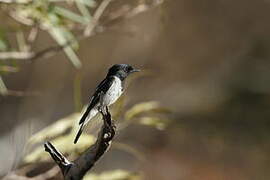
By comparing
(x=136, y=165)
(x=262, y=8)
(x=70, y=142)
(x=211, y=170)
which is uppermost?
(x=262, y=8)

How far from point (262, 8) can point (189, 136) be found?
0.91 meters

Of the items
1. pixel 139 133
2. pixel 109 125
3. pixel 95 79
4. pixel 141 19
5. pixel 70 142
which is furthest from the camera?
pixel 139 133

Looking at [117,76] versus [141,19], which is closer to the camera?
[117,76]

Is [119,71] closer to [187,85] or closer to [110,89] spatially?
[110,89]

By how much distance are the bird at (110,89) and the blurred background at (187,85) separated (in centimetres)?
283

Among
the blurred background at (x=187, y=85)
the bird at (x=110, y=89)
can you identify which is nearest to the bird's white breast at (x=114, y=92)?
the bird at (x=110, y=89)

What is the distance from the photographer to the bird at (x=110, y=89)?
79cm

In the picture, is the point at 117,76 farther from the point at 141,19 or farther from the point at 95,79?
the point at 95,79

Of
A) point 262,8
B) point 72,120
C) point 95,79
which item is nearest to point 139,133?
point 95,79

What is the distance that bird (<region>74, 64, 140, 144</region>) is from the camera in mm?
793

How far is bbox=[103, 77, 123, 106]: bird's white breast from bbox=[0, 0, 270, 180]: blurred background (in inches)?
112

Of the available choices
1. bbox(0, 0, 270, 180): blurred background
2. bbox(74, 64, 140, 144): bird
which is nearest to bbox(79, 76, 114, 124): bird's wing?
bbox(74, 64, 140, 144): bird

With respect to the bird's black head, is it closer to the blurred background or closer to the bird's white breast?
the bird's white breast

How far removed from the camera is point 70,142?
150 cm
